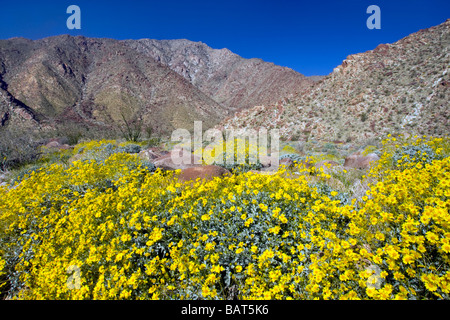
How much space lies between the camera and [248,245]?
2.60 meters

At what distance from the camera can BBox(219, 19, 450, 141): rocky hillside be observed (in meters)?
14.7

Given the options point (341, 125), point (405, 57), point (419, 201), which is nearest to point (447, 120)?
point (341, 125)

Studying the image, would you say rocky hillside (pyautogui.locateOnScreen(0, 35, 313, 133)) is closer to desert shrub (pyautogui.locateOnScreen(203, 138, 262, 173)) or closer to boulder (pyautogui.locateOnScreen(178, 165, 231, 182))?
desert shrub (pyautogui.locateOnScreen(203, 138, 262, 173))

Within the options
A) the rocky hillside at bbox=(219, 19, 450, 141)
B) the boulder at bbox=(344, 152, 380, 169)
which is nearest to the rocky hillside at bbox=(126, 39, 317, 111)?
the rocky hillside at bbox=(219, 19, 450, 141)

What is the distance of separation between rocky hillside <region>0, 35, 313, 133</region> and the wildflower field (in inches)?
1565

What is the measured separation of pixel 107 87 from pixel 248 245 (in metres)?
76.9

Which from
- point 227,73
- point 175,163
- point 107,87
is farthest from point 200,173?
point 227,73

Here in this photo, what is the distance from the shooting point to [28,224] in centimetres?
402

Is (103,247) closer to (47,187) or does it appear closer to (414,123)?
(47,187)

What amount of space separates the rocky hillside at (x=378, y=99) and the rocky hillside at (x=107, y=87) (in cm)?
1777

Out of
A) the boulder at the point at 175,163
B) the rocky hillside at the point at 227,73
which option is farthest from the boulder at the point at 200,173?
the rocky hillside at the point at 227,73

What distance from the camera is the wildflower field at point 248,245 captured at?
6.26ft
